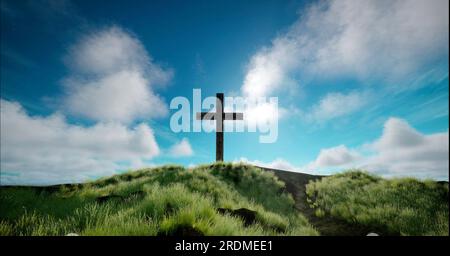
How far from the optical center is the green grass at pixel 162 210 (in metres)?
4.40

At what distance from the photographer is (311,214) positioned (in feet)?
31.5

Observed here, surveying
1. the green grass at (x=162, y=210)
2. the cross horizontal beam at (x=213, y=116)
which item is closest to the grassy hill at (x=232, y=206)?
the green grass at (x=162, y=210)

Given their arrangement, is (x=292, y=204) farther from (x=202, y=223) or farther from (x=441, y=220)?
(x=202, y=223)

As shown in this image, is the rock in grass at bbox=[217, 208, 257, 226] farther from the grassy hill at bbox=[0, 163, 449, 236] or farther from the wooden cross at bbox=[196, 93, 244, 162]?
the wooden cross at bbox=[196, 93, 244, 162]

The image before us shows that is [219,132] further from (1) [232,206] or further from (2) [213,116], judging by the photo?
(1) [232,206]

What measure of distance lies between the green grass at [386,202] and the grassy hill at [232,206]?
0.03 meters

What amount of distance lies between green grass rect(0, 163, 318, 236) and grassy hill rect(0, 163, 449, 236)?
0.05ft

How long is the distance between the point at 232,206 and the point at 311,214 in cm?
390

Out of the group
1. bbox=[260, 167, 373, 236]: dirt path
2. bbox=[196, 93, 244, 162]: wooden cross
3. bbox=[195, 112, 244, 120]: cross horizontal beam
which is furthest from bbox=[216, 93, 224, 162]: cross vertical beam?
bbox=[260, 167, 373, 236]: dirt path

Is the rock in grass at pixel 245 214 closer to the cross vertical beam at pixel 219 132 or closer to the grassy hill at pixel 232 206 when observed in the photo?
the grassy hill at pixel 232 206

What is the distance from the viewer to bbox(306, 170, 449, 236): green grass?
7523 millimetres

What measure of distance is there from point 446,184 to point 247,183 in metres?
8.31

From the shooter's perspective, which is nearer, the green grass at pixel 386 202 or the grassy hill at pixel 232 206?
the grassy hill at pixel 232 206
